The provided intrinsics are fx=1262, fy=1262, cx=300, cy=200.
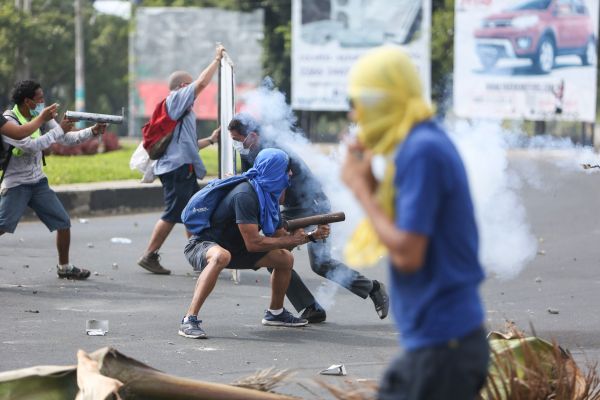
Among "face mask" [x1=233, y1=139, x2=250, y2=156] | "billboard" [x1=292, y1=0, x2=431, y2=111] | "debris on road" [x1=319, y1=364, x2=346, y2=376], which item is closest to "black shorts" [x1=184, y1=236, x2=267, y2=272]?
"face mask" [x1=233, y1=139, x2=250, y2=156]

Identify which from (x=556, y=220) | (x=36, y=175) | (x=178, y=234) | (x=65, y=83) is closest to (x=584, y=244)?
(x=556, y=220)

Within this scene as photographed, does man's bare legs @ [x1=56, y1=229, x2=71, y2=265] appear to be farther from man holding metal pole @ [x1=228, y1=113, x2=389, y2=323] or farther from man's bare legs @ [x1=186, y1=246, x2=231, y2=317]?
man's bare legs @ [x1=186, y1=246, x2=231, y2=317]

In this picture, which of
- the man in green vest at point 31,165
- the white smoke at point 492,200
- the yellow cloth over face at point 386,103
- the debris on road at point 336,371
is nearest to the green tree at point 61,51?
the white smoke at point 492,200

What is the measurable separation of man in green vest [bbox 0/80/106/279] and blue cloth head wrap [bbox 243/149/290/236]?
2.25 metres

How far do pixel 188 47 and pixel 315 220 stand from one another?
35159mm

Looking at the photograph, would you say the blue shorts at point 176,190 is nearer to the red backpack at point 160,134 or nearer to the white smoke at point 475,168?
→ the red backpack at point 160,134

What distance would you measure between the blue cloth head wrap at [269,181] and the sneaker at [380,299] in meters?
1.02

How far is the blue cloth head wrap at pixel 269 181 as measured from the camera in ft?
24.3

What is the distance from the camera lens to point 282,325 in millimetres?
8055

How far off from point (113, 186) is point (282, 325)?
8261 mm

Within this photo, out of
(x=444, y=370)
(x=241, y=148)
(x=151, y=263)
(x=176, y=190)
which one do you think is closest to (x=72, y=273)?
(x=151, y=263)

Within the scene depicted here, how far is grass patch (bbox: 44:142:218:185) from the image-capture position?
16.9 meters

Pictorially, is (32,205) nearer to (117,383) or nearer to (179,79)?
(179,79)

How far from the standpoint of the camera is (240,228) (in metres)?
7.40
